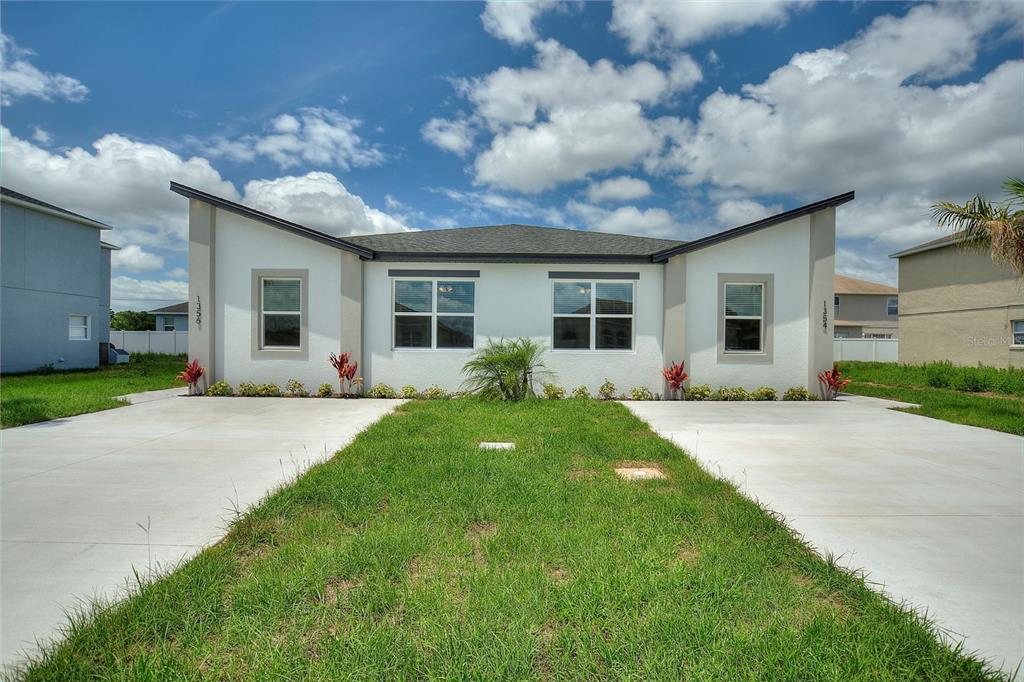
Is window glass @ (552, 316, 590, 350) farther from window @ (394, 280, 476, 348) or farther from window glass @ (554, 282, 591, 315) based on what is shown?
window @ (394, 280, 476, 348)

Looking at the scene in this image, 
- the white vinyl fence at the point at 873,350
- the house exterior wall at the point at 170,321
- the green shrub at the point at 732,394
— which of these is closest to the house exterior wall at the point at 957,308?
the white vinyl fence at the point at 873,350

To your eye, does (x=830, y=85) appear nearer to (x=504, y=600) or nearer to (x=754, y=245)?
(x=754, y=245)

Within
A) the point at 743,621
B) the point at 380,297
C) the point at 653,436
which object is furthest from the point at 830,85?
the point at 743,621

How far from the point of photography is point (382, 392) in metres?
10.8

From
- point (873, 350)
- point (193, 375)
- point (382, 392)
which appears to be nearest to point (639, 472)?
point (382, 392)

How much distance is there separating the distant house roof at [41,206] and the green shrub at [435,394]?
54.7 feet

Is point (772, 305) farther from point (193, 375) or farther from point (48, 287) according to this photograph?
point (48, 287)

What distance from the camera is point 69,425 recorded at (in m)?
7.28

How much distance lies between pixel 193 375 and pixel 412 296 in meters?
5.46

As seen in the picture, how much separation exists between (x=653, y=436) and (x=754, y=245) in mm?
6915

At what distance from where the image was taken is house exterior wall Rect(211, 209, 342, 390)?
10.9m

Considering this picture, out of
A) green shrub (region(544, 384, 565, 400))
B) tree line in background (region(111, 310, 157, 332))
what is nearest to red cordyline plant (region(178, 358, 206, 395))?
green shrub (region(544, 384, 565, 400))

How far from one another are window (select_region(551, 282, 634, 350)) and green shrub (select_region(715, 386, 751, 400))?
7.81ft

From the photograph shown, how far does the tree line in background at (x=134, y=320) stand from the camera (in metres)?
38.5
